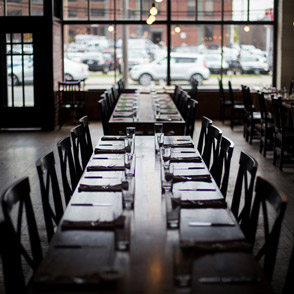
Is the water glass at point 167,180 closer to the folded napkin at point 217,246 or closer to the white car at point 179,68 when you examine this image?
the folded napkin at point 217,246

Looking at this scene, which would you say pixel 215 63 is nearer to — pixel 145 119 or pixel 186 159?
pixel 145 119

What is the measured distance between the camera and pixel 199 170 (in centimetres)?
443

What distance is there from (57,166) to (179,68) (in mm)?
6775

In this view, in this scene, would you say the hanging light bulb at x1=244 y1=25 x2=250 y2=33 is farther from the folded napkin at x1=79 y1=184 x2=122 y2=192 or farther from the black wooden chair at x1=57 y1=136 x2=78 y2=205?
the folded napkin at x1=79 y1=184 x2=122 y2=192

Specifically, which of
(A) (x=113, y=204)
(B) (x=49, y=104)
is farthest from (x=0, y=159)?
(A) (x=113, y=204)

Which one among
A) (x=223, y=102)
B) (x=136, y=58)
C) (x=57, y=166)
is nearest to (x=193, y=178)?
(x=57, y=166)

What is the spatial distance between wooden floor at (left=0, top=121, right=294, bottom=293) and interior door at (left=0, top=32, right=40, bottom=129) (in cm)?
55

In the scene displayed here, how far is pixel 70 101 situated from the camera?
518 inches

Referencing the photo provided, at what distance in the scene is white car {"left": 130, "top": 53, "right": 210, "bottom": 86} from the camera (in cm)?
1438

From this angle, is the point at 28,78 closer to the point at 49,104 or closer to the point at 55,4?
the point at 49,104

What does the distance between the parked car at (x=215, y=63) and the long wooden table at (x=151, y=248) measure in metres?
10.6

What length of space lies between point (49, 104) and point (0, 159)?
3.47 m

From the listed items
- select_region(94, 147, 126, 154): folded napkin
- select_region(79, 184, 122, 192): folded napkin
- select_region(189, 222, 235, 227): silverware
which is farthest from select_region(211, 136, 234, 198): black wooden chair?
select_region(189, 222, 235, 227): silverware

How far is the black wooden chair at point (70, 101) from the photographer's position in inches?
492
